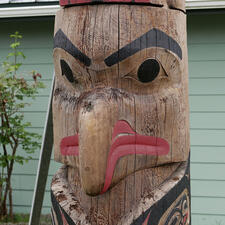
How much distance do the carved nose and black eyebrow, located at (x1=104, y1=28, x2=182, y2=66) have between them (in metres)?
0.27

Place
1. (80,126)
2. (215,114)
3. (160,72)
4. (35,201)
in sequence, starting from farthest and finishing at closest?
(215,114)
(35,201)
(160,72)
(80,126)

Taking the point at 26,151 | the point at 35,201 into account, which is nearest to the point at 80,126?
the point at 35,201

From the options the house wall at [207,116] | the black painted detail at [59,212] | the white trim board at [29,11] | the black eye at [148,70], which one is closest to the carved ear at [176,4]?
the black eye at [148,70]

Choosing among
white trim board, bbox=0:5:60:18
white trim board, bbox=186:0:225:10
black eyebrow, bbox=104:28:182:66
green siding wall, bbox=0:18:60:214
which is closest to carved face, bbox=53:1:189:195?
black eyebrow, bbox=104:28:182:66

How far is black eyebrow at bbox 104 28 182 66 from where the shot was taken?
234cm

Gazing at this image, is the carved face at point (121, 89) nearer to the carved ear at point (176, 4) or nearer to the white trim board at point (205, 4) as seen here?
the carved ear at point (176, 4)

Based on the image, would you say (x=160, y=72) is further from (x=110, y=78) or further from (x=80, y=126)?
(x=80, y=126)

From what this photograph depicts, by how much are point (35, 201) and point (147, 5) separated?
309cm

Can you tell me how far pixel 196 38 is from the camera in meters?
5.58

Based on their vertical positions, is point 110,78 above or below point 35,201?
above

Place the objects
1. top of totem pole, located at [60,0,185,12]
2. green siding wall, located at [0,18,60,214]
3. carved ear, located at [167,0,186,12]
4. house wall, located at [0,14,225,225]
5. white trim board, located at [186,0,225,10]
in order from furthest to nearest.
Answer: green siding wall, located at [0,18,60,214]
house wall, located at [0,14,225,225]
white trim board, located at [186,0,225,10]
carved ear, located at [167,0,186,12]
top of totem pole, located at [60,0,185,12]

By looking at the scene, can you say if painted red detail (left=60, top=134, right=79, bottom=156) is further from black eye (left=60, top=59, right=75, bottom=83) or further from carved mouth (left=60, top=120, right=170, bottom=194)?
black eye (left=60, top=59, right=75, bottom=83)

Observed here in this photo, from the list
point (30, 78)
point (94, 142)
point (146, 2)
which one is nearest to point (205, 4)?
point (30, 78)

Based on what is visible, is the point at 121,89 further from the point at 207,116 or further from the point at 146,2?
the point at 207,116
